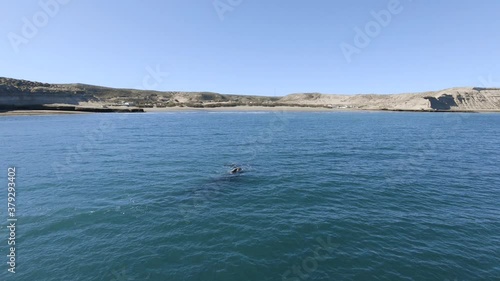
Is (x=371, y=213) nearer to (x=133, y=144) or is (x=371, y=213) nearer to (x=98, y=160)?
(x=98, y=160)

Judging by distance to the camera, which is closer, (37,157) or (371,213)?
(371,213)

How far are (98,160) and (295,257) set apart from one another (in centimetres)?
3091

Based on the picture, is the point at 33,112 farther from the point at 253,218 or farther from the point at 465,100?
the point at 465,100

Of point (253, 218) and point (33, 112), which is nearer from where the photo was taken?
point (253, 218)

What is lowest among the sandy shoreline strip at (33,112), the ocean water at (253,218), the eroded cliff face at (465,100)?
the sandy shoreline strip at (33,112)

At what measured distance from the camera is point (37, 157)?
3484cm

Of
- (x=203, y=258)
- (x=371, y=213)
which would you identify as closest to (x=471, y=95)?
(x=371, y=213)

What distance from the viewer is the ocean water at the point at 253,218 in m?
13.0

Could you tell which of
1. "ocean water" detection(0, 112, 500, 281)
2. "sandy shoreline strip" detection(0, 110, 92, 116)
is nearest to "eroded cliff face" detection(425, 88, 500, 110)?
"ocean water" detection(0, 112, 500, 281)

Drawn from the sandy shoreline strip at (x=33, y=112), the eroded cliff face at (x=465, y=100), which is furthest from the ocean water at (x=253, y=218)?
the eroded cliff face at (x=465, y=100)

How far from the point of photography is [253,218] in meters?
18.1

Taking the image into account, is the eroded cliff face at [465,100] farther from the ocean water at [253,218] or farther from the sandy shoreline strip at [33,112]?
the sandy shoreline strip at [33,112]

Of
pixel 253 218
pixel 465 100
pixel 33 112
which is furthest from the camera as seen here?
pixel 465 100

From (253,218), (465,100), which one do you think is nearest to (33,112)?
(253,218)
